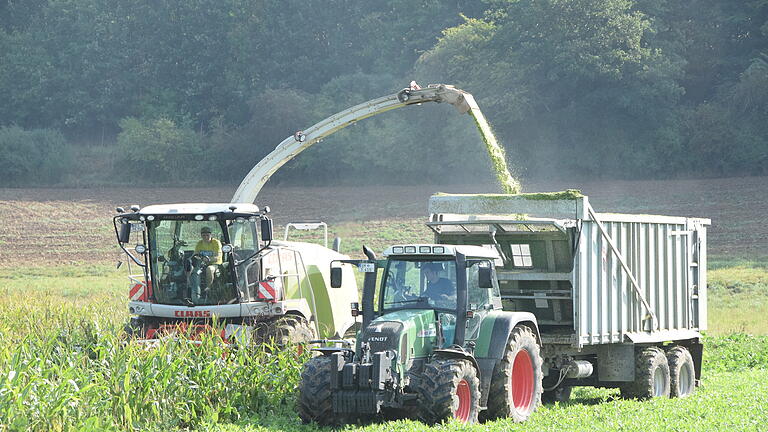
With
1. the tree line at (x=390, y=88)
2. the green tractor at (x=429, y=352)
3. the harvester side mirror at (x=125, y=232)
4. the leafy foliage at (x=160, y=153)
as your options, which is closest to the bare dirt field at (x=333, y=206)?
the tree line at (x=390, y=88)

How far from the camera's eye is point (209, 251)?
51.4 feet

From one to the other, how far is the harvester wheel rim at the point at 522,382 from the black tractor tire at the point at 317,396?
2496mm

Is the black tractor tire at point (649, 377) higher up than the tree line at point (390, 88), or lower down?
lower down

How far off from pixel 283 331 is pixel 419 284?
12.4 feet

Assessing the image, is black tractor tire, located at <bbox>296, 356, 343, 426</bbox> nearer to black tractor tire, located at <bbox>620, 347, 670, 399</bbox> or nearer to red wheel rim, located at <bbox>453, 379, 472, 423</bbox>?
red wheel rim, located at <bbox>453, 379, 472, 423</bbox>

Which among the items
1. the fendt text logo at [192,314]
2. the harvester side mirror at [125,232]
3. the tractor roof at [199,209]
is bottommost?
the fendt text logo at [192,314]

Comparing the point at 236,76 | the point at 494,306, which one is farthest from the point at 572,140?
the point at 494,306

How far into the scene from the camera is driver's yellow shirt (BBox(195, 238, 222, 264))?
1565cm

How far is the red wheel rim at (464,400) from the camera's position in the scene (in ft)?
38.8

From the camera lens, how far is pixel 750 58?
2322 inches

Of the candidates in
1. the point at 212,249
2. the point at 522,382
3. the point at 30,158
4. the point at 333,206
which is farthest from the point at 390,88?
the point at 522,382

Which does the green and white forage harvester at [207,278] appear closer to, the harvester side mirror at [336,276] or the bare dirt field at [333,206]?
the harvester side mirror at [336,276]

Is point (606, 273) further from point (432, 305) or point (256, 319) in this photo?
point (256, 319)

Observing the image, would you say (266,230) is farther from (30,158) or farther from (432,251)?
(30,158)
